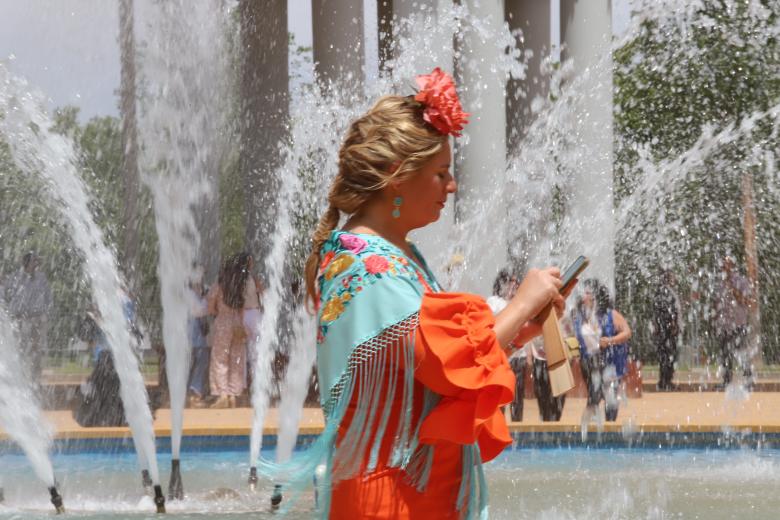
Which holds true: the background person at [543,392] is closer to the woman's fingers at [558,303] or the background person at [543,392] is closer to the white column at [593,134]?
the white column at [593,134]

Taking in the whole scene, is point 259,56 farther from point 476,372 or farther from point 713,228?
point 476,372

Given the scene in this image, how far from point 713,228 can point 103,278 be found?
1504 centimetres

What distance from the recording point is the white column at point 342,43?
1884cm

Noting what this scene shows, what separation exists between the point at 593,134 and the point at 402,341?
16.8 m

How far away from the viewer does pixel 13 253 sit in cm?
2241

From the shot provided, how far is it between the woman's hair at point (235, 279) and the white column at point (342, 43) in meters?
4.33

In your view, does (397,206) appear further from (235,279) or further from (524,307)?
(235,279)

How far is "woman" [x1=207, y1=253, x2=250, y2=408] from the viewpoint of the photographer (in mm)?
15547

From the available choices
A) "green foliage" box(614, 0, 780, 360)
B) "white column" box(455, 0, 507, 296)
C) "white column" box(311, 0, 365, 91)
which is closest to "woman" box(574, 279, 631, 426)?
"white column" box(455, 0, 507, 296)

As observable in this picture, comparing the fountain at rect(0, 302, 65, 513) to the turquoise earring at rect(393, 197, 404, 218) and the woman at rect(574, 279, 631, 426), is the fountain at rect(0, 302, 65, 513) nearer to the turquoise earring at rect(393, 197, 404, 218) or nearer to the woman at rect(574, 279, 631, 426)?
the woman at rect(574, 279, 631, 426)

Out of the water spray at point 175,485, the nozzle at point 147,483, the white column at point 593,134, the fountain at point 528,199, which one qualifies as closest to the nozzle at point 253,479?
the fountain at point 528,199

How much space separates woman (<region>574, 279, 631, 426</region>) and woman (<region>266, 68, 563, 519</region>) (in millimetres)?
9942

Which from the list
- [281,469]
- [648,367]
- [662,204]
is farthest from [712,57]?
[281,469]

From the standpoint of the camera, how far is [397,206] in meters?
3.12
